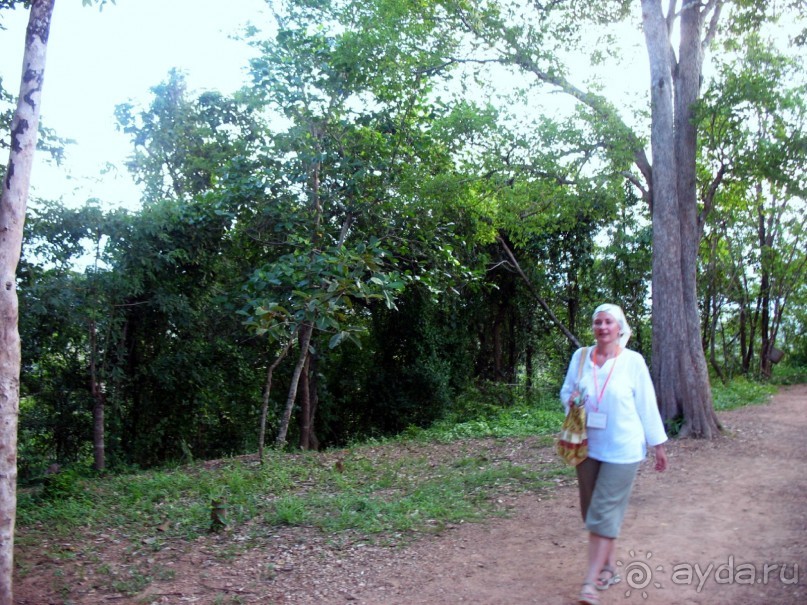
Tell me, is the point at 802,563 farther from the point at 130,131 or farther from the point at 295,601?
the point at 130,131

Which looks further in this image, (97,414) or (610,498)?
(97,414)

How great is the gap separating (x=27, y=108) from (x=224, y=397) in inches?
358

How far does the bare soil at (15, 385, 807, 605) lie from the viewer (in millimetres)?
4289

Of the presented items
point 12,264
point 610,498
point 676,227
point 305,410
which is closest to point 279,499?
point 12,264

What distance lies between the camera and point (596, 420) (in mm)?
3959

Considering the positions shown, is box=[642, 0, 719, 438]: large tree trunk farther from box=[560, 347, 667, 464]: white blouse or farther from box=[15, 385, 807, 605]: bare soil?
box=[560, 347, 667, 464]: white blouse

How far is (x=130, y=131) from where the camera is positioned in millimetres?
13945

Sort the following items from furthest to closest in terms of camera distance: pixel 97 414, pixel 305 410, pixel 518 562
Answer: pixel 305 410, pixel 97 414, pixel 518 562

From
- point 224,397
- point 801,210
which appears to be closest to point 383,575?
point 224,397

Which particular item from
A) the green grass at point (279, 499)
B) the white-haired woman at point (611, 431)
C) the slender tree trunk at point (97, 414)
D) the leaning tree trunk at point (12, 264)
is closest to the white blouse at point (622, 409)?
the white-haired woman at point (611, 431)

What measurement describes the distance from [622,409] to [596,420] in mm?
160

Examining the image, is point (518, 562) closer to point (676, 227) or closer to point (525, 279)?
point (676, 227)

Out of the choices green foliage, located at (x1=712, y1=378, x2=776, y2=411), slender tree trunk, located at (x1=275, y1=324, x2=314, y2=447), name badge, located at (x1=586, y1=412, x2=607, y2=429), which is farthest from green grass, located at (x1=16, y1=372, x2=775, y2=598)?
green foliage, located at (x1=712, y1=378, x2=776, y2=411)

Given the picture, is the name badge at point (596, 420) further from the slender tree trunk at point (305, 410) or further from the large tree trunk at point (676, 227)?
the slender tree trunk at point (305, 410)
